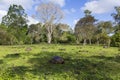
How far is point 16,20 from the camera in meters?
62.9

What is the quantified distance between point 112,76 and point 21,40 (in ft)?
182

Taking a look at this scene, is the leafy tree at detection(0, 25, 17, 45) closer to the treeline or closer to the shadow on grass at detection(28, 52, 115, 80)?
the treeline

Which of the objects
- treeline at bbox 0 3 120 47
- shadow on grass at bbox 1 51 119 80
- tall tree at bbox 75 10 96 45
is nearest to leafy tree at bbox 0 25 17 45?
treeline at bbox 0 3 120 47

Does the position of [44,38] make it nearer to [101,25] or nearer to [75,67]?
[101,25]

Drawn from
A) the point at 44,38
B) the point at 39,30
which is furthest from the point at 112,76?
the point at 44,38

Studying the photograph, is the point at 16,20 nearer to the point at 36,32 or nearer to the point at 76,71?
the point at 36,32

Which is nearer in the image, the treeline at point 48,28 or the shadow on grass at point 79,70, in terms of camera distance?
the shadow on grass at point 79,70

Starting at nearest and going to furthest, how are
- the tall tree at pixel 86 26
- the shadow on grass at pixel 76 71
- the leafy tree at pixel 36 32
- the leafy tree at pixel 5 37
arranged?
the shadow on grass at pixel 76 71, the leafy tree at pixel 5 37, the tall tree at pixel 86 26, the leafy tree at pixel 36 32

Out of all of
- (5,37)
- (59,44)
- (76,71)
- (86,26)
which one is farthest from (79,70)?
(86,26)

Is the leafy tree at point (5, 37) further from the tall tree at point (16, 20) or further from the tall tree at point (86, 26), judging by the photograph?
the tall tree at point (86, 26)

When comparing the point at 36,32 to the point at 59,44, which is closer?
the point at 59,44

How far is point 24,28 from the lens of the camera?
65.8m

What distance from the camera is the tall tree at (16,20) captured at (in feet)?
204

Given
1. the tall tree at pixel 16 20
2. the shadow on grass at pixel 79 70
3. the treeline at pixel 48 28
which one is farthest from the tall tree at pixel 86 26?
the shadow on grass at pixel 79 70
